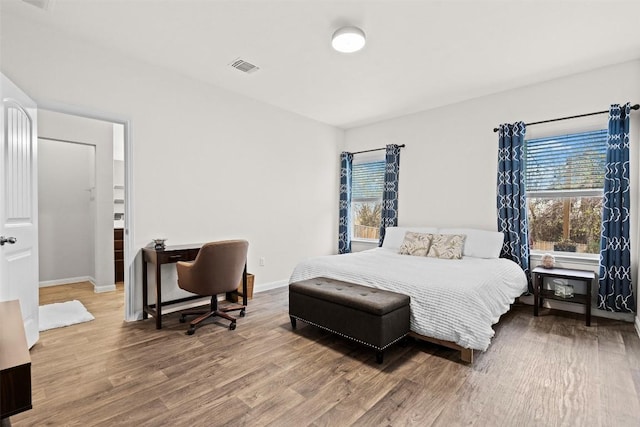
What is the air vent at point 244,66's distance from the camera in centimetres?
319

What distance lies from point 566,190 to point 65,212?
683 centimetres

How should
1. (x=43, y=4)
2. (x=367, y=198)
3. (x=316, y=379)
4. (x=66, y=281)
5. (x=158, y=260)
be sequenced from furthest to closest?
(x=367, y=198), (x=66, y=281), (x=158, y=260), (x=43, y=4), (x=316, y=379)

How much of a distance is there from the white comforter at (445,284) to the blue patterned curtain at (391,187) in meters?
1.30

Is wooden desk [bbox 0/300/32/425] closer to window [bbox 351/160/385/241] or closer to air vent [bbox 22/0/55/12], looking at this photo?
air vent [bbox 22/0/55/12]

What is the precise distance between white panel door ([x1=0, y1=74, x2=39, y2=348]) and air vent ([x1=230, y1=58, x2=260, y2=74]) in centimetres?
174

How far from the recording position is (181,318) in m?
3.17

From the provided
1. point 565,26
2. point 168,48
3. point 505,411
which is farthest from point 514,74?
point 168,48

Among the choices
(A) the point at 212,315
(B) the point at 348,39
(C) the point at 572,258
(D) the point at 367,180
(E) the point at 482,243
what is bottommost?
(A) the point at 212,315

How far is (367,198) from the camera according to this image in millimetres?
5508

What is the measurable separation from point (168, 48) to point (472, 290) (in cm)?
344

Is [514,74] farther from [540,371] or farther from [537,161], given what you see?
[540,371]

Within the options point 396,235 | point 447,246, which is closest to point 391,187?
point 396,235

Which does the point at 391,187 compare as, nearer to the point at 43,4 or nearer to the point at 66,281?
the point at 43,4

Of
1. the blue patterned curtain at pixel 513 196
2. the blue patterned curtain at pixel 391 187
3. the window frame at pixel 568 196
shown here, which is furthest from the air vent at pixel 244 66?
the window frame at pixel 568 196
